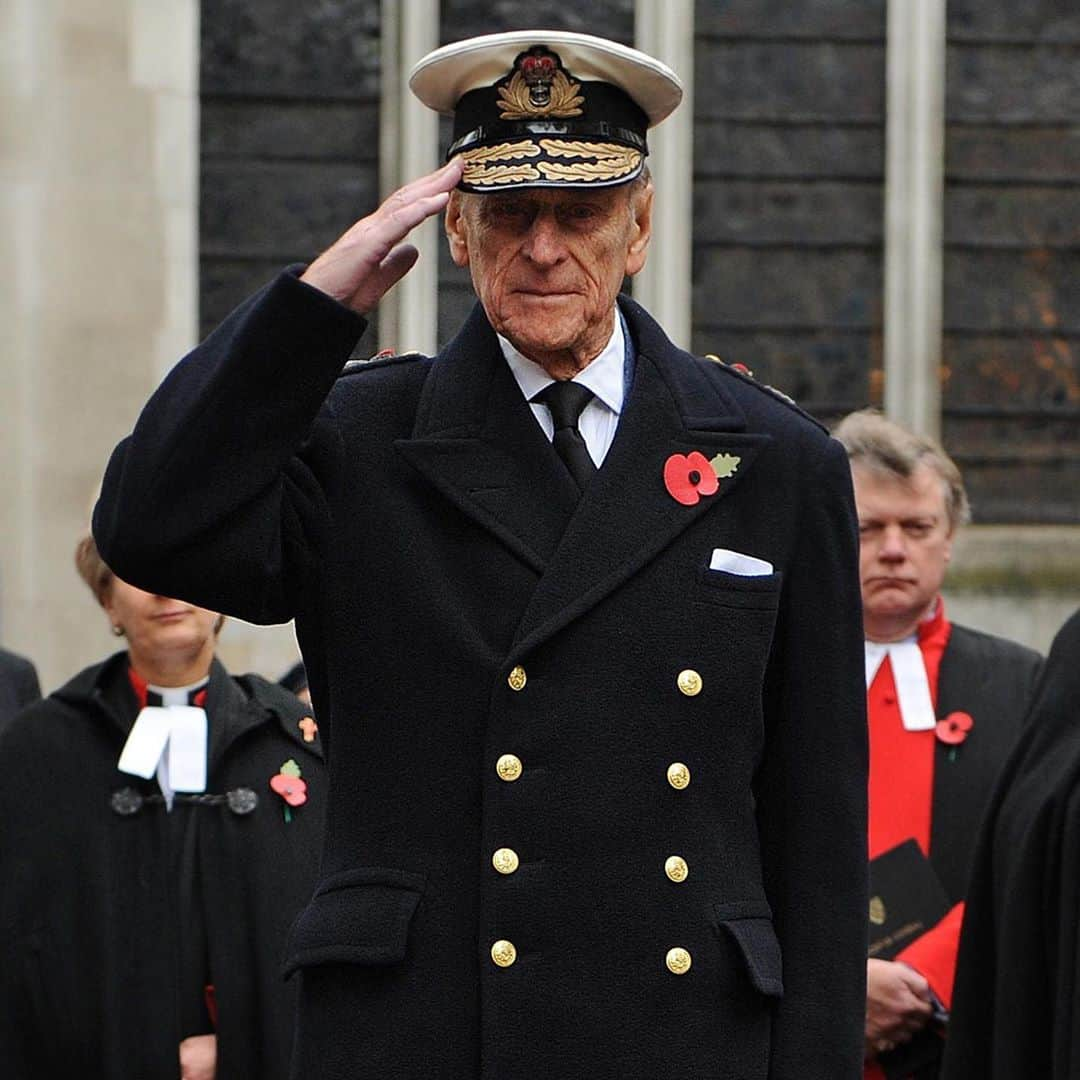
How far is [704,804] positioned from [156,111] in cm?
843

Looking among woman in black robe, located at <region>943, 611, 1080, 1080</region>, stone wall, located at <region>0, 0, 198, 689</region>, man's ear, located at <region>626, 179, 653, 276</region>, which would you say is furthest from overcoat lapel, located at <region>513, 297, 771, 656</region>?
stone wall, located at <region>0, 0, 198, 689</region>

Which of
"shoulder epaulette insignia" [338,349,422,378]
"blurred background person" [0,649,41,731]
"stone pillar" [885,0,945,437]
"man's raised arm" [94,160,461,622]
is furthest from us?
"stone pillar" [885,0,945,437]

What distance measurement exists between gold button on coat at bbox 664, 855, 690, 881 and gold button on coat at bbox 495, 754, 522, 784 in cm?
21

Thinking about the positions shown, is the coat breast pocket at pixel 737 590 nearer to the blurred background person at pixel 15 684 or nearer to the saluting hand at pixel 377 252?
the saluting hand at pixel 377 252

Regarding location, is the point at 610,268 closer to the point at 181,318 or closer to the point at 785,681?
the point at 785,681

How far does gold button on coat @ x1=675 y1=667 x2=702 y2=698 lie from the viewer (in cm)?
338

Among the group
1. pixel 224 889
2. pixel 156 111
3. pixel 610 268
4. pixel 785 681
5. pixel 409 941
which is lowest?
pixel 224 889

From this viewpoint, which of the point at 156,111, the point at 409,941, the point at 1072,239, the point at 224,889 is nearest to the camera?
the point at 409,941

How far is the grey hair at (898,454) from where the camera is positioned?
601cm

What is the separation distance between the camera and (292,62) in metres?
12.0

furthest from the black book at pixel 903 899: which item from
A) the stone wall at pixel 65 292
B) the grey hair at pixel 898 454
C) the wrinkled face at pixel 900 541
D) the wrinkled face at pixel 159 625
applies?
the stone wall at pixel 65 292

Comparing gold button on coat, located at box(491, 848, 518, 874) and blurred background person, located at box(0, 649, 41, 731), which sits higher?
gold button on coat, located at box(491, 848, 518, 874)

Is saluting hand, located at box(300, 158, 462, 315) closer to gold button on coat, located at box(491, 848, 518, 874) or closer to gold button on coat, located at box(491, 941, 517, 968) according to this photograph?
gold button on coat, located at box(491, 848, 518, 874)

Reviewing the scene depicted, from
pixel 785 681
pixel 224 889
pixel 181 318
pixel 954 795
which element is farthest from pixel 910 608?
pixel 181 318
